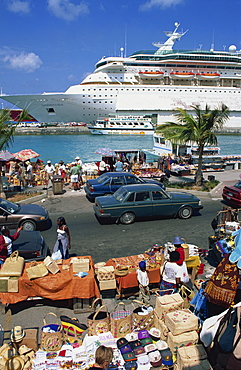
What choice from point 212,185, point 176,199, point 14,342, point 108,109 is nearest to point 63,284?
→ point 14,342

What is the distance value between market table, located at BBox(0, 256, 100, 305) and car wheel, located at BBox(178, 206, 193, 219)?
6783 mm

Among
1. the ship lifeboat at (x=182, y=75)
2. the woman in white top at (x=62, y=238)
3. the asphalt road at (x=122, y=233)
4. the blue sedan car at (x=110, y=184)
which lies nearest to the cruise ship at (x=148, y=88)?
the ship lifeboat at (x=182, y=75)

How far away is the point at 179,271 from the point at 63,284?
231 cm

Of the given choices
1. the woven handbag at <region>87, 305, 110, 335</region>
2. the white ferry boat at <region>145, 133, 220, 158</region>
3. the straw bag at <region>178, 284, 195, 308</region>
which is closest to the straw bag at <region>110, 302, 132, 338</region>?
the woven handbag at <region>87, 305, 110, 335</region>

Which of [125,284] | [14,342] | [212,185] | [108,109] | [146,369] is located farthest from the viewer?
[108,109]

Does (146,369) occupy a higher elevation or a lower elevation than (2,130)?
lower

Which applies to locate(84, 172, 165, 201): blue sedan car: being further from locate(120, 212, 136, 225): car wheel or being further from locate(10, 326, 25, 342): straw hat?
locate(10, 326, 25, 342): straw hat

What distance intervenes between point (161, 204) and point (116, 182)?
3.61m

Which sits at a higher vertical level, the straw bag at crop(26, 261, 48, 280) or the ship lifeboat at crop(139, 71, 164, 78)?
the ship lifeboat at crop(139, 71, 164, 78)

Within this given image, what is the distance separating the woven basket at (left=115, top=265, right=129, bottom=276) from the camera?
6.48 m

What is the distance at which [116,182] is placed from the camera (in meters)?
14.8

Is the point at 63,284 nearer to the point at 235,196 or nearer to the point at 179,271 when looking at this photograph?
the point at 179,271

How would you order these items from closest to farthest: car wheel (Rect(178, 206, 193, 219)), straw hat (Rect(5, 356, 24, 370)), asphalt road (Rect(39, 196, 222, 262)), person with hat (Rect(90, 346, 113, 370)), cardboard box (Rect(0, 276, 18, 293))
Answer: person with hat (Rect(90, 346, 113, 370))
straw hat (Rect(5, 356, 24, 370))
cardboard box (Rect(0, 276, 18, 293))
asphalt road (Rect(39, 196, 222, 262))
car wheel (Rect(178, 206, 193, 219))

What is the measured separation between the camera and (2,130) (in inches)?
591
